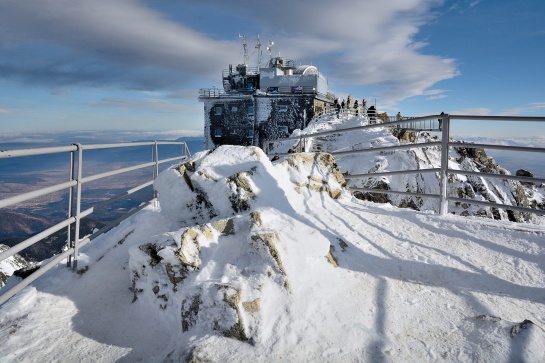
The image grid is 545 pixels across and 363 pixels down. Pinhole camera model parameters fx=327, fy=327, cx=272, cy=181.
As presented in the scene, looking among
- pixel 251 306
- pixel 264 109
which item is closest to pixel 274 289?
pixel 251 306

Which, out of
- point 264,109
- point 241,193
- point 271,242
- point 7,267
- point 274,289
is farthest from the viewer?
point 264,109

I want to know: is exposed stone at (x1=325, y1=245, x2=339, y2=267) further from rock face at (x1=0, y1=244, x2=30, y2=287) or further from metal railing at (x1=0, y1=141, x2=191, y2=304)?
rock face at (x1=0, y1=244, x2=30, y2=287)

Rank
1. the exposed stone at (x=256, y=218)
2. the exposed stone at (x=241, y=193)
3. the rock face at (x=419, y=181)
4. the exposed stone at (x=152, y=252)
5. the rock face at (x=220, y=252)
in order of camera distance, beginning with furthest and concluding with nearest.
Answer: the rock face at (x=419, y=181) → the exposed stone at (x=241, y=193) → the exposed stone at (x=256, y=218) → the exposed stone at (x=152, y=252) → the rock face at (x=220, y=252)

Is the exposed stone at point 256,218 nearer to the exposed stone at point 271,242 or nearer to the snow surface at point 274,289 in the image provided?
the snow surface at point 274,289

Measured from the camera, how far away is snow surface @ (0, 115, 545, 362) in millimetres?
2330

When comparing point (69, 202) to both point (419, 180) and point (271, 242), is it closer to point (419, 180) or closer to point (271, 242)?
point (271, 242)

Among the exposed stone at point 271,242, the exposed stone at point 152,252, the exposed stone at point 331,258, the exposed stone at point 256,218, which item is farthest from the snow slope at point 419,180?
the exposed stone at point 152,252

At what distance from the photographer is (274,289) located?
267 centimetres

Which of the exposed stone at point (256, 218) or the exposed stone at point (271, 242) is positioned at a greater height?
the exposed stone at point (256, 218)

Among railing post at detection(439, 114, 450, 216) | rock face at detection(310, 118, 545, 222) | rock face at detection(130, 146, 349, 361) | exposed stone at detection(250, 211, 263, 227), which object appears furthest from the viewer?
rock face at detection(310, 118, 545, 222)

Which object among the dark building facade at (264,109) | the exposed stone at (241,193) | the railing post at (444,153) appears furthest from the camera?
the dark building facade at (264,109)

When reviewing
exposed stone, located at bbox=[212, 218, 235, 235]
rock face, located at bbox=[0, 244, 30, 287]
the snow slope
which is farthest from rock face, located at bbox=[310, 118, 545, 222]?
rock face, located at bbox=[0, 244, 30, 287]

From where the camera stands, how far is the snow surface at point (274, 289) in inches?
91.7

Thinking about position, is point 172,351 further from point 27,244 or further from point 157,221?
point 157,221
